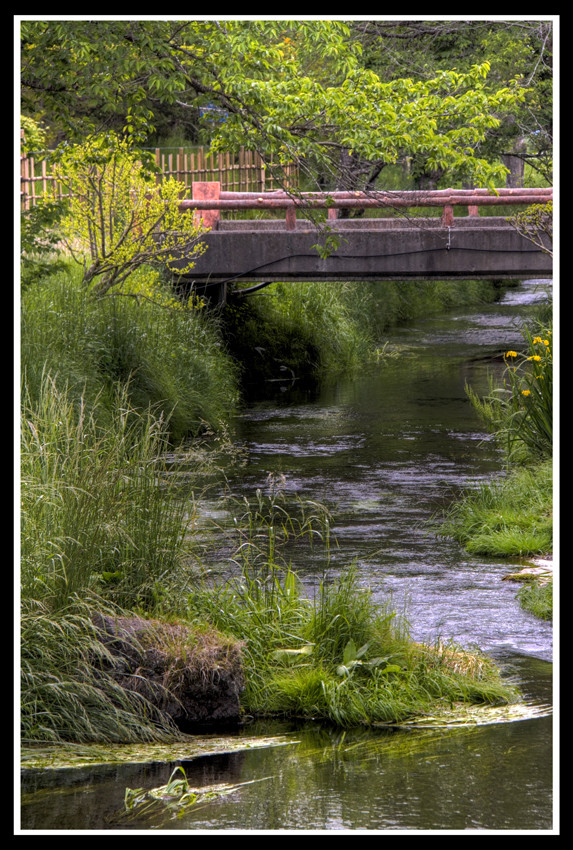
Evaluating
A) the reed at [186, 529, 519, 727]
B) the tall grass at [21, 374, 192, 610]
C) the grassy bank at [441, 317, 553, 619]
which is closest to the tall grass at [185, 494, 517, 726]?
the reed at [186, 529, 519, 727]

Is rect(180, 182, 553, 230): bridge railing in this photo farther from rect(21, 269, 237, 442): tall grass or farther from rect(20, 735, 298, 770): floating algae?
rect(20, 735, 298, 770): floating algae

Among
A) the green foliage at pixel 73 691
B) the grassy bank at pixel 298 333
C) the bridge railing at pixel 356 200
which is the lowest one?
the green foliage at pixel 73 691

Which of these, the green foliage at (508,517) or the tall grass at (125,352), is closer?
the green foliage at (508,517)

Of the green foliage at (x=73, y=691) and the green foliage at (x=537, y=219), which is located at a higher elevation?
the green foliage at (x=537, y=219)

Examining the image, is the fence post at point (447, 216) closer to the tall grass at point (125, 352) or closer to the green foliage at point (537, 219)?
the green foliage at point (537, 219)

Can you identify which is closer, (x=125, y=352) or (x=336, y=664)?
(x=336, y=664)

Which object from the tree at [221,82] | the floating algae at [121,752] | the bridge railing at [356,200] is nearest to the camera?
→ the floating algae at [121,752]

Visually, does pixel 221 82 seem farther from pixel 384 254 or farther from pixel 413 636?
pixel 384 254

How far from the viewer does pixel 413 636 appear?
7.57 metres

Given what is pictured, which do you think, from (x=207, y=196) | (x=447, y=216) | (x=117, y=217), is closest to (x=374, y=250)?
(x=447, y=216)

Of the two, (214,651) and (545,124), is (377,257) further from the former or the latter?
(214,651)

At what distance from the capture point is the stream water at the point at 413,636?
5.13 meters

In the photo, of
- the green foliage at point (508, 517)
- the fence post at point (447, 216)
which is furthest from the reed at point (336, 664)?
the fence post at point (447, 216)

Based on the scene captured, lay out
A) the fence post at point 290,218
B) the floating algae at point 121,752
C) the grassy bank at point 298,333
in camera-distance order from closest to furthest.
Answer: the floating algae at point 121,752
the fence post at point 290,218
the grassy bank at point 298,333
